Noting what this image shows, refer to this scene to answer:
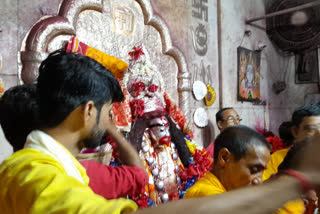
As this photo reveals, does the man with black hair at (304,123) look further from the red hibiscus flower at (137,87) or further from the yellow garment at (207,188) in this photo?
the red hibiscus flower at (137,87)


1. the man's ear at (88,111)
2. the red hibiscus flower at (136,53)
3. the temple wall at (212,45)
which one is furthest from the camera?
the red hibiscus flower at (136,53)

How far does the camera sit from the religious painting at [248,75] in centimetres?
586

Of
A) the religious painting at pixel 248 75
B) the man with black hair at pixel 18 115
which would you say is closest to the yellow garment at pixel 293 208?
the man with black hair at pixel 18 115

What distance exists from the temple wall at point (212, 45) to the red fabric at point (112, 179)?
150 cm

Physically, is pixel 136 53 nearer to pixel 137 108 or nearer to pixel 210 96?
pixel 137 108

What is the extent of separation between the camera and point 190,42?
15.8 ft

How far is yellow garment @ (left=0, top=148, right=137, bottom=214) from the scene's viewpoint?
686mm

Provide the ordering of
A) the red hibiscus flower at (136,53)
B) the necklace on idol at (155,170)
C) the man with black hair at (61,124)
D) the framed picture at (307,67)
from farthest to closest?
1. the framed picture at (307,67)
2. the red hibiscus flower at (136,53)
3. the necklace on idol at (155,170)
4. the man with black hair at (61,124)

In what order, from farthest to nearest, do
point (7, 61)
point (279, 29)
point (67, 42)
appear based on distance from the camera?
1. point (279, 29)
2. point (67, 42)
3. point (7, 61)

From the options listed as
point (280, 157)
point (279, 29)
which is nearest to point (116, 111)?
point (280, 157)

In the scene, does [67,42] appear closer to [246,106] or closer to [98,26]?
[98,26]

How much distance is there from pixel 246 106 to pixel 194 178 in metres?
2.95

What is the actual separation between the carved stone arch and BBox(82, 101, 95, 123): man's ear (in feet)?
6.57

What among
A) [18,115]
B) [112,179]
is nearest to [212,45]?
[112,179]
